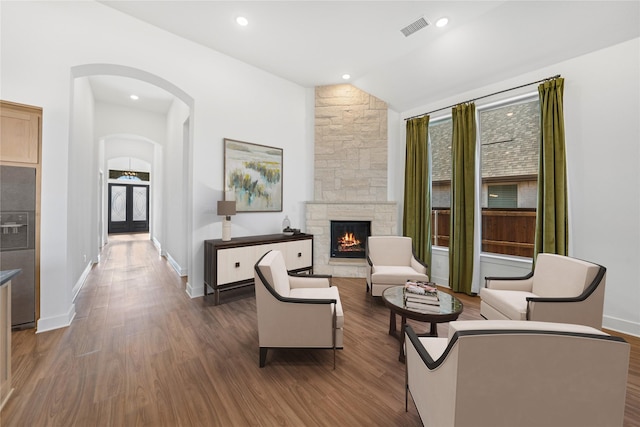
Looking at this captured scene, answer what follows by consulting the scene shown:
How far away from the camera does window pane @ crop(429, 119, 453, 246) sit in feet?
14.7

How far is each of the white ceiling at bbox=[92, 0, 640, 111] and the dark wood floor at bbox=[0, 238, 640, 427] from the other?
3436 mm

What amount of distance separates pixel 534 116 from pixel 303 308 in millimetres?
4122

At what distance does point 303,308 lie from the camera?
2.05 metres

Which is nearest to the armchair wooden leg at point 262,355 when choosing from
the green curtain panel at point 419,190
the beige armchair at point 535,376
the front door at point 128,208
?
the beige armchair at point 535,376

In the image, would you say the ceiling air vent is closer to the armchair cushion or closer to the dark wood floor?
the armchair cushion

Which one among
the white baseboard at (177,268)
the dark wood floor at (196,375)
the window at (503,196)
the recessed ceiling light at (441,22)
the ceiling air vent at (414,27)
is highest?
the ceiling air vent at (414,27)

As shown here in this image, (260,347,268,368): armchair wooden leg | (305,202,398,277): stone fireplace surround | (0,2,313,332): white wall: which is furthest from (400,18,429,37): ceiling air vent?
(260,347,268,368): armchair wooden leg

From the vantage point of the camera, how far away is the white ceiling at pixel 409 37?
281cm

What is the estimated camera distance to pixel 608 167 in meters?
2.90

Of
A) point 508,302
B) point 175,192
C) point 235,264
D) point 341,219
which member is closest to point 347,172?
point 341,219

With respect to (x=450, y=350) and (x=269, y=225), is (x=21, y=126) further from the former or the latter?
(x=450, y=350)

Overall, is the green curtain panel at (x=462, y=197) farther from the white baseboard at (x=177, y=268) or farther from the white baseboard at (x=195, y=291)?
the white baseboard at (x=177, y=268)

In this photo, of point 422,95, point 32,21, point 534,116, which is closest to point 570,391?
point 534,116

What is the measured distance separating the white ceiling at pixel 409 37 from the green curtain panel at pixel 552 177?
0.51m
